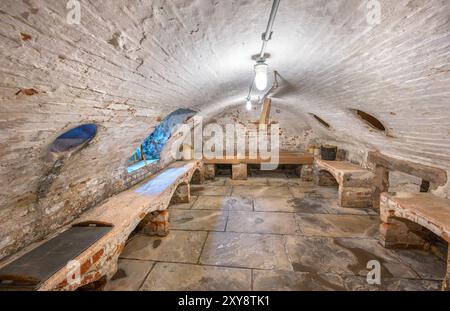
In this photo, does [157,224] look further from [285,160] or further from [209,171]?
[285,160]

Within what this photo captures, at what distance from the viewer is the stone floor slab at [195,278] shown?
284cm

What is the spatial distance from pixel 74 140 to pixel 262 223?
3842mm

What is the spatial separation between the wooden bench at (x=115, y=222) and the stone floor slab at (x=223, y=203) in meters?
1.02

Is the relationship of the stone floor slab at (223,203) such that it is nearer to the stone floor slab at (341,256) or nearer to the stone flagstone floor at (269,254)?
the stone flagstone floor at (269,254)

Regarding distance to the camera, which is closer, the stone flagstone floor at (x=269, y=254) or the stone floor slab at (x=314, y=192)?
→ the stone flagstone floor at (x=269, y=254)

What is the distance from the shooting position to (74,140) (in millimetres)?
2684

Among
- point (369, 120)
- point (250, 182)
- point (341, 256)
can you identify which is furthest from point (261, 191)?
point (369, 120)

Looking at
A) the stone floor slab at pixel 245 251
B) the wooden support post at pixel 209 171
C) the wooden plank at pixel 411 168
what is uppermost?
the wooden plank at pixel 411 168

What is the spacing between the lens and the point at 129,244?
151 inches

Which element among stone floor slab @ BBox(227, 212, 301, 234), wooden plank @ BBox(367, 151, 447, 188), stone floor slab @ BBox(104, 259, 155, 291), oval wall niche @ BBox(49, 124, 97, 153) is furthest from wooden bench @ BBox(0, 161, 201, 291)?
wooden plank @ BBox(367, 151, 447, 188)

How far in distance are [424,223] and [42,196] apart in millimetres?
5211

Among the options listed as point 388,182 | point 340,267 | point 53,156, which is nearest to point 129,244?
point 53,156

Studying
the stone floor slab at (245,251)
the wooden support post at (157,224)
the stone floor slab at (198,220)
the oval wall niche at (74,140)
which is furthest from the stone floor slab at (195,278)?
the oval wall niche at (74,140)

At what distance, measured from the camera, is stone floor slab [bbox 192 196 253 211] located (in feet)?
17.6
